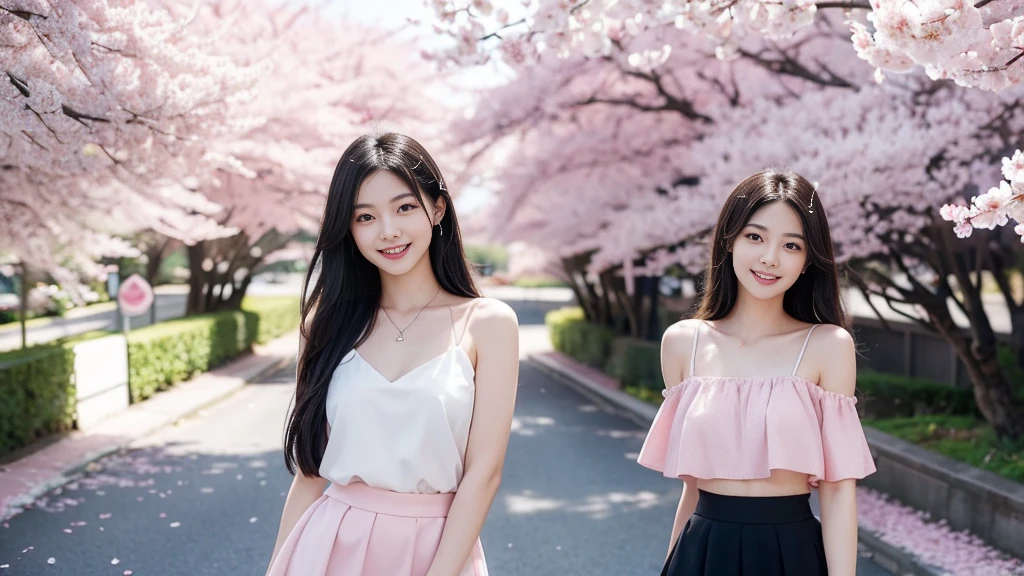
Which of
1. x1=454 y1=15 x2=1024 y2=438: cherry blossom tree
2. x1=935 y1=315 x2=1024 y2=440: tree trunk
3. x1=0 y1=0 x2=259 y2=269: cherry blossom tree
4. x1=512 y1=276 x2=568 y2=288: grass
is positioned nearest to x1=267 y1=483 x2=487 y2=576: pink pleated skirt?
x1=454 y1=15 x2=1024 y2=438: cherry blossom tree

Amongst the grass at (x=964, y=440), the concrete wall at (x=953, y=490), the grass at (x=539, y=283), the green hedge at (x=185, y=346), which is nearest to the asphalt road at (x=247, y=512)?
the concrete wall at (x=953, y=490)

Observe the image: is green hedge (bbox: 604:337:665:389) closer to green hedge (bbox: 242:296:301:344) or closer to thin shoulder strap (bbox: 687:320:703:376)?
green hedge (bbox: 242:296:301:344)

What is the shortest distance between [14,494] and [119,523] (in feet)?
3.78

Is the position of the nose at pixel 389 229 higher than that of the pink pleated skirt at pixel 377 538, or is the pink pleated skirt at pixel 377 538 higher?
the nose at pixel 389 229

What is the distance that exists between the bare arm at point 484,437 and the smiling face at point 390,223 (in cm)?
25

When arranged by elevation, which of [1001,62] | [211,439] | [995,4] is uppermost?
[995,4]

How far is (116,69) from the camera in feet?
17.7

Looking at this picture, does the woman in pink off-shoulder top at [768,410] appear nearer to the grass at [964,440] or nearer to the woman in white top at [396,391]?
the woman in white top at [396,391]

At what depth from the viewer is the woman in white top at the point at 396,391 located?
2166mm

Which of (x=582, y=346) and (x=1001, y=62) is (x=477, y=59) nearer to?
(x=1001, y=62)

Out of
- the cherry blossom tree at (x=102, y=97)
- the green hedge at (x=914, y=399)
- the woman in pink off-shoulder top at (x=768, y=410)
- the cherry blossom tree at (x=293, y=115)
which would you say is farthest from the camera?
the cherry blossom tree at (x=293, y=115)

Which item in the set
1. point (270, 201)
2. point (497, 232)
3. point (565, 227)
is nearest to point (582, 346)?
point (497, 232)

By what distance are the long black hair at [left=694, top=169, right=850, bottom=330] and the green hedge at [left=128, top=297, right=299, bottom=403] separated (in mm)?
10554

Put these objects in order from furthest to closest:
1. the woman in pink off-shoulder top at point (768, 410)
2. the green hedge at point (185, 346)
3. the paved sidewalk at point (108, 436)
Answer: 1. the green hedge at point (185, 346)
2. the paved sidewalk at point (108, 436)
3. the woman in pink off-shoulder top at point (768, 410)
